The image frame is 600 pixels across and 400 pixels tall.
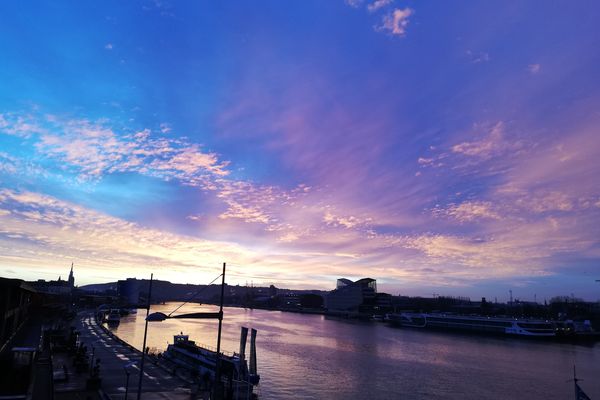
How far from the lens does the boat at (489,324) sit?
487ft

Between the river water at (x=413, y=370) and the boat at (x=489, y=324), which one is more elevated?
the boat at (x=489, y=324)

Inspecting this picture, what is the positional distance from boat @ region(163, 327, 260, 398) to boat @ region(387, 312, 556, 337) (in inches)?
4932

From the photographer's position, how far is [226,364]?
2215 inches

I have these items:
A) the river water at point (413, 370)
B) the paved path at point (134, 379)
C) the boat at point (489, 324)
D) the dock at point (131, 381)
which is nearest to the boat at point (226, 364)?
the river water at point (413, 370)

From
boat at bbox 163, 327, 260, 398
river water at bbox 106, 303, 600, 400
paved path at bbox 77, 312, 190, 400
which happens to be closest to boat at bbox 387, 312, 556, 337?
river water at bbox 106, 303, 600, 400

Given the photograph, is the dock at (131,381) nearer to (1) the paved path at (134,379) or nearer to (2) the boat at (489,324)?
(1) the paved path at (134,379)

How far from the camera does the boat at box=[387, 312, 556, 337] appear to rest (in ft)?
487

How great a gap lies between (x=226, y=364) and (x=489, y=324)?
138148 millimetres

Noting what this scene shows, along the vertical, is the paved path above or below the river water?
above

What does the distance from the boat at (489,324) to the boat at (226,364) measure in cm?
12528

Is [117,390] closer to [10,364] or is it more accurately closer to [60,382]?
[60,382]

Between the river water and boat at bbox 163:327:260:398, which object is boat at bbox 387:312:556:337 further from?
boat at bbox 163:327:260:398

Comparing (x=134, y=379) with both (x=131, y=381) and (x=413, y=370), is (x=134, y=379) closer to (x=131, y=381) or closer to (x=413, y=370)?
(x=131, y=381)

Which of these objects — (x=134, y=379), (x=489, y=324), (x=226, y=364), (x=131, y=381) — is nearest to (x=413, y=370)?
(x=226, y=364)
